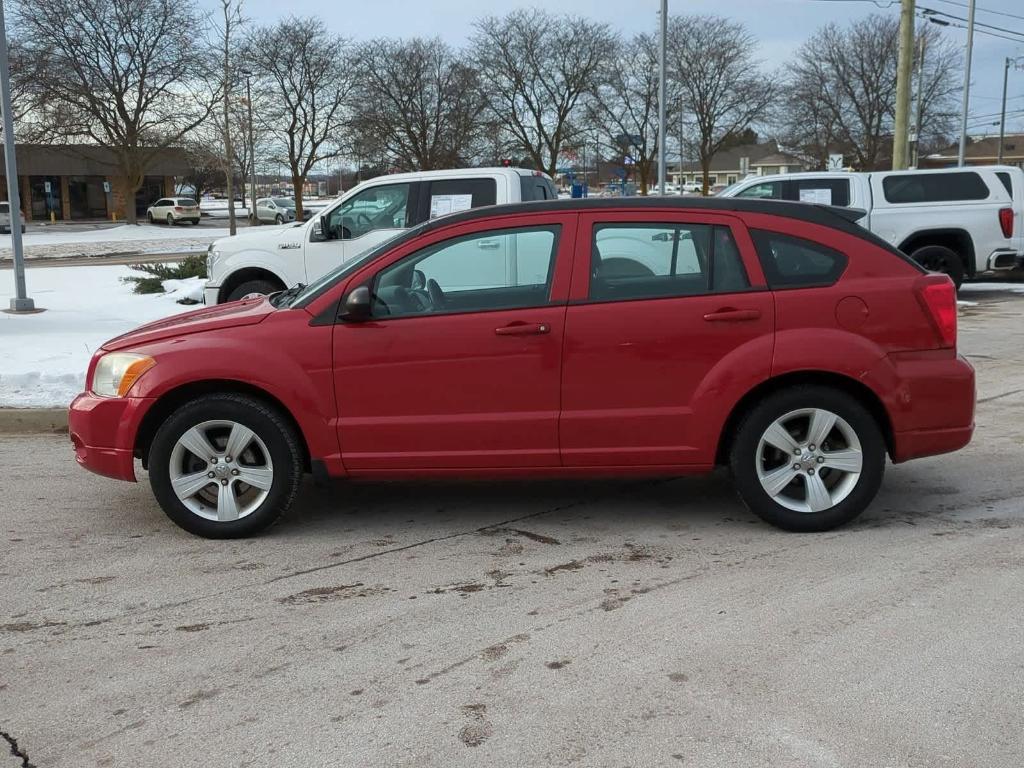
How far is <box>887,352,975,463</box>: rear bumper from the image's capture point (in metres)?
5.05

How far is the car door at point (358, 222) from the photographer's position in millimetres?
11344

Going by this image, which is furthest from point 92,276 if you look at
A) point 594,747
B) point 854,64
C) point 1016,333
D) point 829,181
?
point 854,64

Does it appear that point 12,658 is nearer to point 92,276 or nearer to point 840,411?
point 840,411

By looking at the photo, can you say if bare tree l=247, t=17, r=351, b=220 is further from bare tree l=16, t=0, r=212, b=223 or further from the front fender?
the front fender

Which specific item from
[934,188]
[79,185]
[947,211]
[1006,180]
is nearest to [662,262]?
[947,211]

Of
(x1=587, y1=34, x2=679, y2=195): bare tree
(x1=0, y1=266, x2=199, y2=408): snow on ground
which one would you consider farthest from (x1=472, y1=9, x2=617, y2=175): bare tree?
(x1=0, y1=266, x2=199, y2=408): snow on ground

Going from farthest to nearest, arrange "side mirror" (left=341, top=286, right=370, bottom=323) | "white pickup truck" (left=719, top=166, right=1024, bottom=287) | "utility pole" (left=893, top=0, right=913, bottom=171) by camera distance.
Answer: "utility pole" (left=893, top=0, right=913, bottom=171) < "white pickup truck" (left=719, top=166, right=1024, bottom=287) < "side mirror" (left=341, top=286, right=370, bottom=323)

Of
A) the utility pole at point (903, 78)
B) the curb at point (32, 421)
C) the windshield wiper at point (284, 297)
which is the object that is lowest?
the curb at point (32, 421)

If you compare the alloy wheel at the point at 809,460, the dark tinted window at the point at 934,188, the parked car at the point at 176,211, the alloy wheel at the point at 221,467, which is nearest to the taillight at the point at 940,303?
the alloy wheel at the point at 809,460

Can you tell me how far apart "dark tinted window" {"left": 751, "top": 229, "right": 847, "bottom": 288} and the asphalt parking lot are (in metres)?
1.28

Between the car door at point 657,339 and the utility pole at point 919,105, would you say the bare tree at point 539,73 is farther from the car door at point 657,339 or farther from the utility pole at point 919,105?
the car door at point 657,339

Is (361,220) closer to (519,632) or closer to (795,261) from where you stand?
(795,261)

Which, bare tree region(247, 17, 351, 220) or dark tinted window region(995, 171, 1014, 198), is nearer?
dark tinted window region(995, 171, 1014, 198)

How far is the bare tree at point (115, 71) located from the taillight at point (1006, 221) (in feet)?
124
